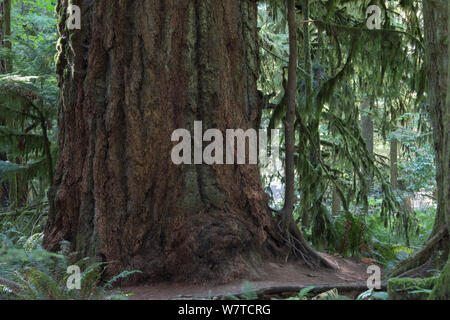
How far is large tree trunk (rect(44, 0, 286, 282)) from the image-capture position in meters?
Answer: 4.38

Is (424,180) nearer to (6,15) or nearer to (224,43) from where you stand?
(224,43)

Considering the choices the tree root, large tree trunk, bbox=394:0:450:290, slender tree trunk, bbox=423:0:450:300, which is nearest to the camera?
large tree trunk, bbox=394:0:450:290

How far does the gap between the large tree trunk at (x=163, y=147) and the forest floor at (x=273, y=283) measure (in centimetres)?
16

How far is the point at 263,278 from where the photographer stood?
14.2ft

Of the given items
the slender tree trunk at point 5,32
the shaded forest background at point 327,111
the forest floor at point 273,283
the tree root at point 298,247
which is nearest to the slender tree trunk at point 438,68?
the forest floor at point 273,283

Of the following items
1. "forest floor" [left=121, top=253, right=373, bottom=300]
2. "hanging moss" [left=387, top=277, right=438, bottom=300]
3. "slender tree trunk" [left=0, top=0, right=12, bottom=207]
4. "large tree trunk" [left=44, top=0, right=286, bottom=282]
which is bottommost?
"forest floor" [left=121, top=253, right=373, bottom=300]

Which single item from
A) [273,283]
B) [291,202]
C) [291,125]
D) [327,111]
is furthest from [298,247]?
[327,111]

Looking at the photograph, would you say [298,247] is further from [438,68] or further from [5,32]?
[5,32]

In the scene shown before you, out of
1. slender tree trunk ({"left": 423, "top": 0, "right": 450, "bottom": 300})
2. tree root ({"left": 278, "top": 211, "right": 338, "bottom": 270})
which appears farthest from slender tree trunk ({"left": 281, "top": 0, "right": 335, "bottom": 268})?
slender tree trunk ({"left": 423, "top": 0, "right": 450, "bottom": 300})

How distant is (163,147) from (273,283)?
185cm

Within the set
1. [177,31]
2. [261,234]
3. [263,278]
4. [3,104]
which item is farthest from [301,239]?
[3,104]

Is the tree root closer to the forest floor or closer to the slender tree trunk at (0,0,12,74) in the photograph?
the forest floor

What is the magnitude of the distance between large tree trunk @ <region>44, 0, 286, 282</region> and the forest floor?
159 mm

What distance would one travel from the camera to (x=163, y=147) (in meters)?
4.51
